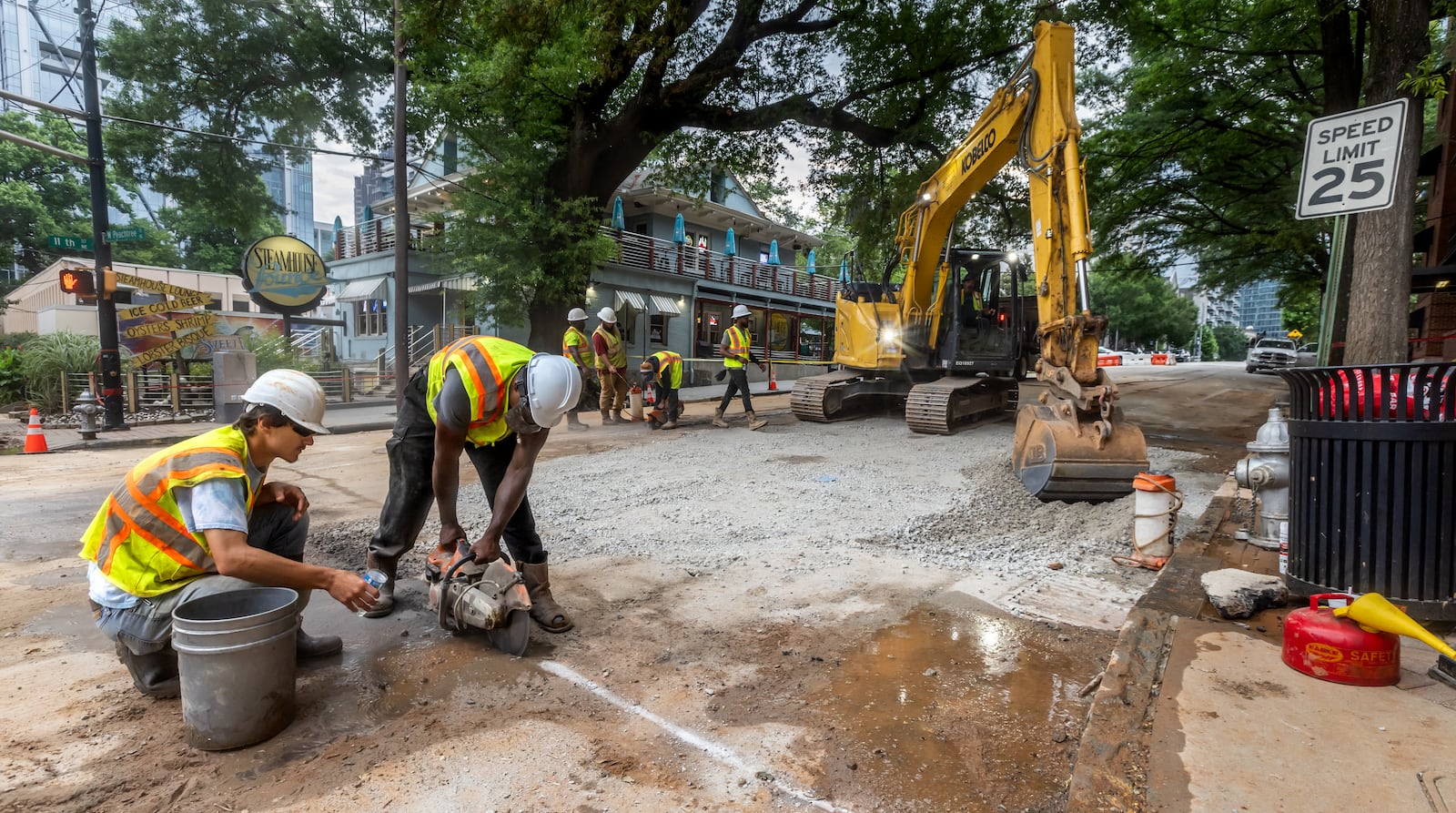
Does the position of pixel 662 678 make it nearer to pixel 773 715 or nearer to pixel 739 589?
pixel 773 715

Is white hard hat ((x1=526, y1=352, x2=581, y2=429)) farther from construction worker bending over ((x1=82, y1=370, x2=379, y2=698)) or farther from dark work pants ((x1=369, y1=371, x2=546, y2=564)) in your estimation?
construction worker bending over ((x1=82, y1=370, x2=379, y2=698))

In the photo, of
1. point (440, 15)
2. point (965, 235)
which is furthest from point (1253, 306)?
point (440, 15)

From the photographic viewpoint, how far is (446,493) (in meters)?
3.23

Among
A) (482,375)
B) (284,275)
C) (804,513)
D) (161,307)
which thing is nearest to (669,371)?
(804,513)

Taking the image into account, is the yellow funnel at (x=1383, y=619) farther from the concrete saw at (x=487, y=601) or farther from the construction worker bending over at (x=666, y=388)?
the construction worker bending over at (x=666, y=388)

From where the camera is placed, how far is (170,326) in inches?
489

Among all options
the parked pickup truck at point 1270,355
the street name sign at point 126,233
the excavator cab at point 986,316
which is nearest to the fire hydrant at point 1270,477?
the excavator cab at point 986,316

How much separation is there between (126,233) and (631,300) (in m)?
13.2

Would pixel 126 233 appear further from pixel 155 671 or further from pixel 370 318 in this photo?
pixel 370 318

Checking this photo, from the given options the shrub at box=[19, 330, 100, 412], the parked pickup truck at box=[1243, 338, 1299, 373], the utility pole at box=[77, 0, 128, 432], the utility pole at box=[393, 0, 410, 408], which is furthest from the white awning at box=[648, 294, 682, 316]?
the parked pickup truck at box=[1243, 338, 1299, 373]

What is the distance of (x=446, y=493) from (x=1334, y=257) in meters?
6.76

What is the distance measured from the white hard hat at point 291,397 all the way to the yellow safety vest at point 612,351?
8566 millimetres

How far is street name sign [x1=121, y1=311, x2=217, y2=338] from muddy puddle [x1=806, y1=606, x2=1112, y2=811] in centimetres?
1418

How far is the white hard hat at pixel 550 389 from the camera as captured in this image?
118 inches
